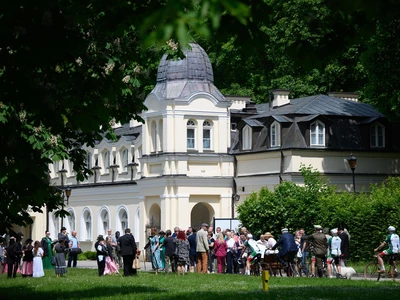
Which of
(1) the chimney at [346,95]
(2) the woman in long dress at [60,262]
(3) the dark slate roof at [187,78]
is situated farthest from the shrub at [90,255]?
(2) the woman in long dress at [60,262]

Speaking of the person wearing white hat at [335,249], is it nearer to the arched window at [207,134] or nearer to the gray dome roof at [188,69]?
the arched window at [207,134]

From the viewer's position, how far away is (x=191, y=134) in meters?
56.6

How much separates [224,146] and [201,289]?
32192mm

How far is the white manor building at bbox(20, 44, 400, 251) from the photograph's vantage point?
52.8 metres

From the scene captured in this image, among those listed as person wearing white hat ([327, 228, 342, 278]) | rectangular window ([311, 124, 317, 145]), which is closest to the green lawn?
person wearing white hat ([327, 228, 342, 278])

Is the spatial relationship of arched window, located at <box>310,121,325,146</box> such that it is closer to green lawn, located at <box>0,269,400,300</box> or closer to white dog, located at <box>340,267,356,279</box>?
white dog, located at <box>340,267,356,279</box>

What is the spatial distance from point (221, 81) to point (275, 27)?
10.3 metres

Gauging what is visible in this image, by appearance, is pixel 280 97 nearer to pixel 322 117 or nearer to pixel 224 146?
pixel 224 146

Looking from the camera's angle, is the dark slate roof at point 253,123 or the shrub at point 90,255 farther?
the shrub at point 90,255

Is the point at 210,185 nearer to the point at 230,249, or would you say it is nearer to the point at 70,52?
the point at 230,249

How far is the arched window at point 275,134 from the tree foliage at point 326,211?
6.56 metres

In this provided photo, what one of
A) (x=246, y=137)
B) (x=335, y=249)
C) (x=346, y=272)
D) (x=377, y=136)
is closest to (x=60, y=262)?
(x=335, y=249)

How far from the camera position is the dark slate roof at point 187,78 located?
56.1m

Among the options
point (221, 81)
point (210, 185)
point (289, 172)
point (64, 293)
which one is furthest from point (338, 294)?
point (221, 81)
